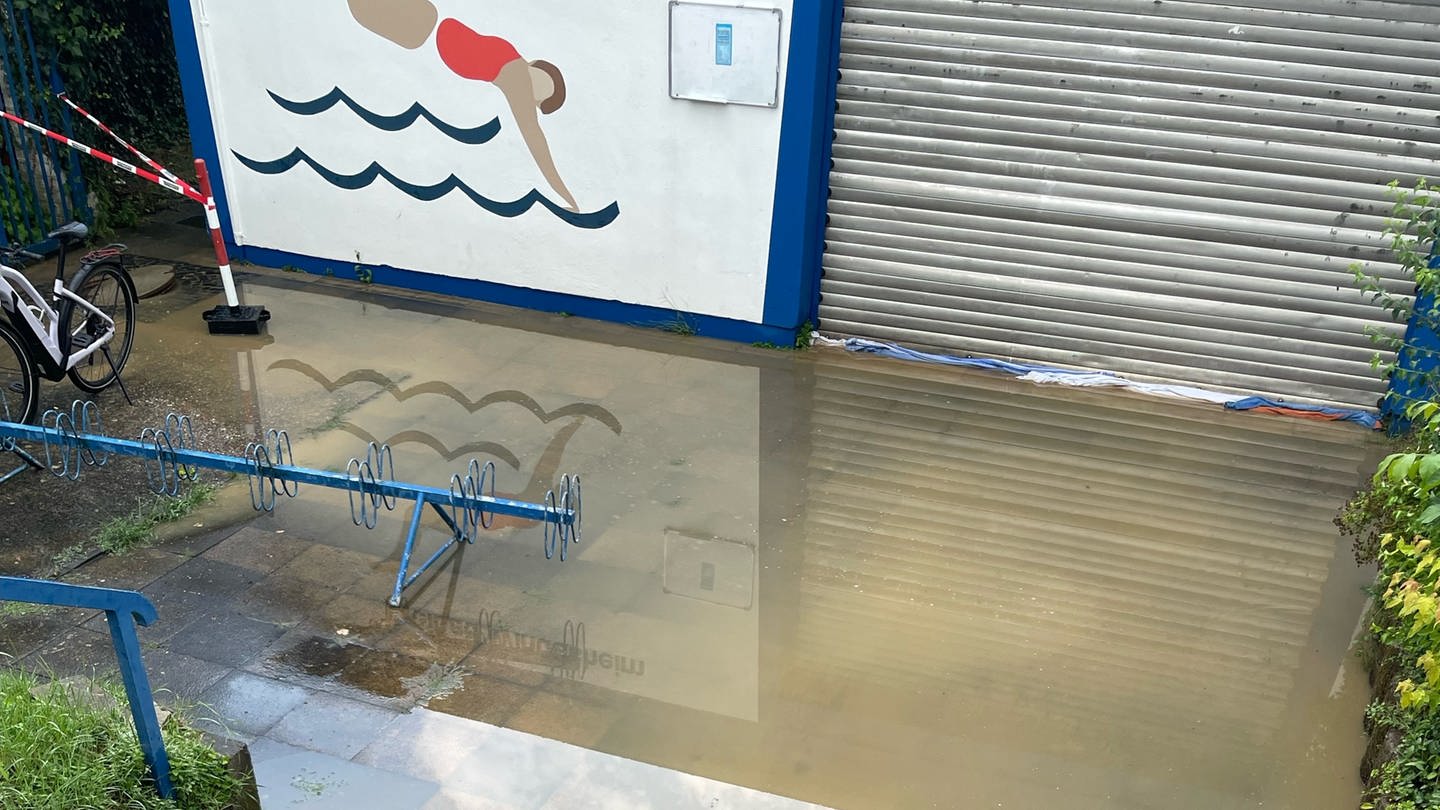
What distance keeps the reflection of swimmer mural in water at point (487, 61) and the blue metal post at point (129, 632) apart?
219 inches

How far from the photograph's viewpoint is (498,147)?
8.88 meters

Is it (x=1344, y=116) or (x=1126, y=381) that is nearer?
(x=1344, y=116)

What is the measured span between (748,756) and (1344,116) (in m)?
5.53

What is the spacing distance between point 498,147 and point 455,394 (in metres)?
2.05

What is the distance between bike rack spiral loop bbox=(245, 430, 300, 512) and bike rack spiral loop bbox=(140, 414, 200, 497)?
0.34 meters

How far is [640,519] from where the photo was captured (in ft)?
21.8

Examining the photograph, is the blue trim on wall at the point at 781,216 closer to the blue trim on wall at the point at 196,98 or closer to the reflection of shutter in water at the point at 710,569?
the blue trim on wall at the point at 196,98

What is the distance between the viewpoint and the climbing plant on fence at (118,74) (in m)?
9.83

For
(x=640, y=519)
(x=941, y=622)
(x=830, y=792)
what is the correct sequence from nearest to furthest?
(x=830, y=792) < (x=941, y=622) < (x=640, y=519)

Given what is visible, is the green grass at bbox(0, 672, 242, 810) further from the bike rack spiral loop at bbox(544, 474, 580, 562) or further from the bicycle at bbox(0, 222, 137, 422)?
the bicycle at bbox(0, 222, 137, 422)

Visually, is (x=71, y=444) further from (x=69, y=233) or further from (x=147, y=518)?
(x=69, y=233)

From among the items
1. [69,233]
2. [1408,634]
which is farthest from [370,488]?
[1408,634]

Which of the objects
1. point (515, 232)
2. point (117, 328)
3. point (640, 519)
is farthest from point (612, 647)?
point (117, 328)

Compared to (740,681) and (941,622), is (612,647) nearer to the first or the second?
(740,681)
